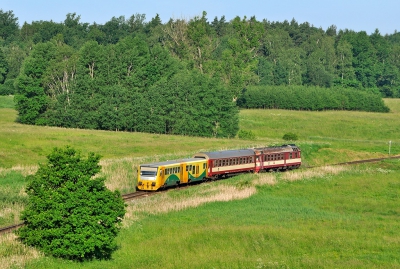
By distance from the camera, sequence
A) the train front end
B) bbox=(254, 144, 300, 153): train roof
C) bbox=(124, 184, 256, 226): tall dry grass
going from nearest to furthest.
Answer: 1. bbox=(124, 184, 256, 226): tall dry grass
2. the train front end
3. bbox=(254, 144, 300, 153): train roof

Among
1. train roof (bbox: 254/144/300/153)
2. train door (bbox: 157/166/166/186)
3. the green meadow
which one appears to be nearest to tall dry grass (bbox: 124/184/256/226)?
the green meadow

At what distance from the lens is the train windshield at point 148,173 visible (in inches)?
1842

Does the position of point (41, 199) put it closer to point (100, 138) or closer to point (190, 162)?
point (190, 162)

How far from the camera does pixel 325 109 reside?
471 feet

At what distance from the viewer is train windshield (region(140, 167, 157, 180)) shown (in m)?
46.8

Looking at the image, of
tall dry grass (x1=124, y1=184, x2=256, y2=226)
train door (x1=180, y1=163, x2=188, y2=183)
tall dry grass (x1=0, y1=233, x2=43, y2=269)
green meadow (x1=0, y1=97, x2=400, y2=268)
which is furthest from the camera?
train door (x1=180, y1=163, x2=188, y2=183)

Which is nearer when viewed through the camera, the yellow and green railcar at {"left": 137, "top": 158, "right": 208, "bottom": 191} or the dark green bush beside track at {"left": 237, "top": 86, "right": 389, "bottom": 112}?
the yellow and green railcar at {"left": 137, "top": 158, "right": 208, "bottom": 191}

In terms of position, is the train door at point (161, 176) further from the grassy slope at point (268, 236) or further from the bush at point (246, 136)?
the bush at point (246, 136)

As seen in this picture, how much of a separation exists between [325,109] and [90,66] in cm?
5936

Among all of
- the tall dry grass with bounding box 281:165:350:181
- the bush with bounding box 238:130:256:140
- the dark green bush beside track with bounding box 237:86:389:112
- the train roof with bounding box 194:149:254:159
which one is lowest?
the bush with bounding box 238:130:256:140

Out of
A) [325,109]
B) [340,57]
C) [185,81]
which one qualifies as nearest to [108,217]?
[185,81]

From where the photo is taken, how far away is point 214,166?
53938 mm

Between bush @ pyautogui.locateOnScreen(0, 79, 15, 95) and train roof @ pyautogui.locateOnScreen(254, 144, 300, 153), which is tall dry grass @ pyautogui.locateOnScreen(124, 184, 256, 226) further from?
bush @ pyautogui.locateOnScreen(0, 79, 15, 95)

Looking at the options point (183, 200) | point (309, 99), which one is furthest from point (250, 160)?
point (309, 99)
